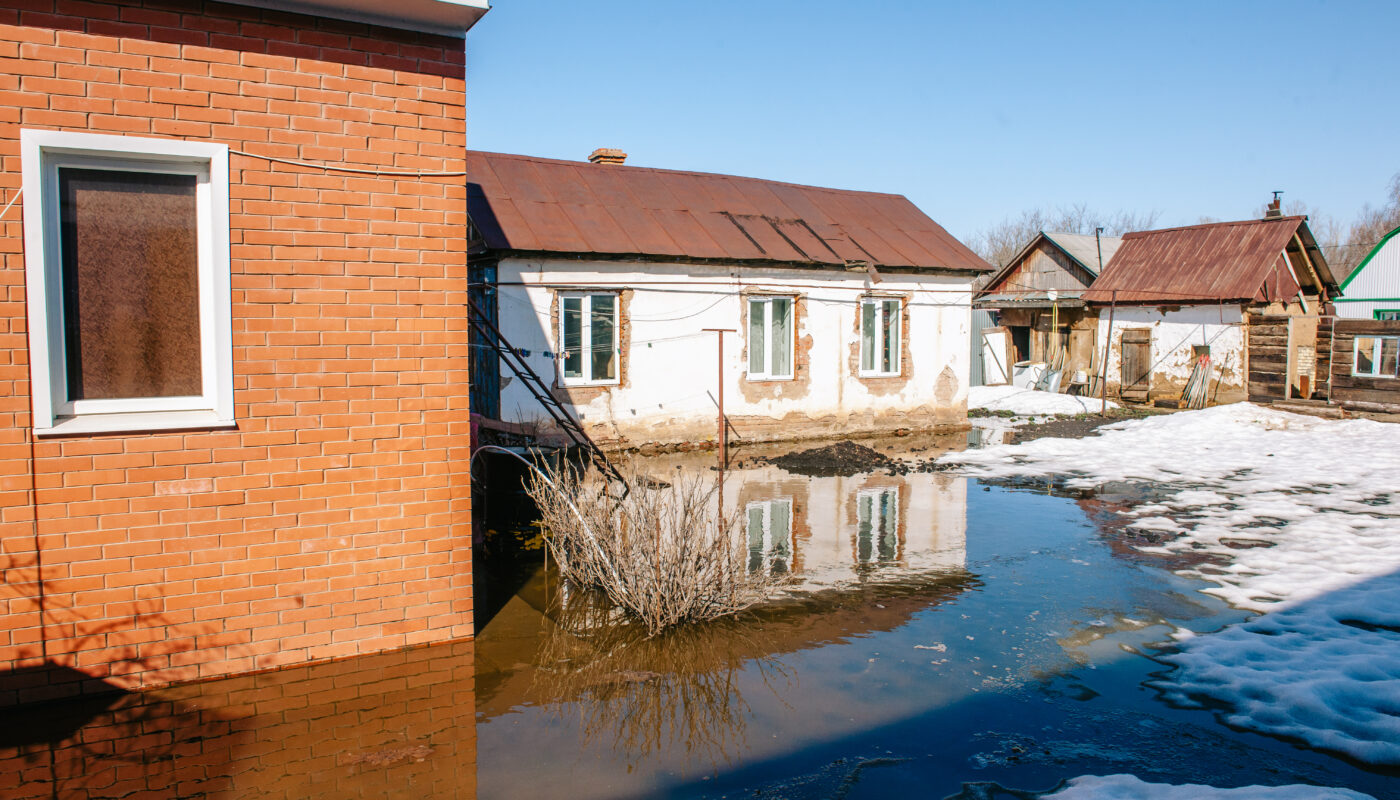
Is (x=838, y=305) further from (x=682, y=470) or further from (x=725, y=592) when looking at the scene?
(x=725, y=592)

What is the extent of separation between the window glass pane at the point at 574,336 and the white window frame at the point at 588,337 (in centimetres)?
2

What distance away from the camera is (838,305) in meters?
17.2

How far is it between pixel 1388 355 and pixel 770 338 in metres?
13.5

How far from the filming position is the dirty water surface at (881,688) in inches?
164

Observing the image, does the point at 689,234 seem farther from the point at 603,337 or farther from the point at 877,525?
the point at 877,525

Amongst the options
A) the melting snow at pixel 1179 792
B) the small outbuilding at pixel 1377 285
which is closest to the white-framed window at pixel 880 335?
the melting snow at pixel 1179 792

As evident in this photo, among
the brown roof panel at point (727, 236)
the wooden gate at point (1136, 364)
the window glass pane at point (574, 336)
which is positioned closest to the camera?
the window glass pane at point (574, 336)

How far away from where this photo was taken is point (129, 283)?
190 inches

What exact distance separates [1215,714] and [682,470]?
8670mm

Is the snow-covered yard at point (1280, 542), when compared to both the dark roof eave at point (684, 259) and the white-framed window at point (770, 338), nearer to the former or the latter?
the white-framed window at point (770, 338)

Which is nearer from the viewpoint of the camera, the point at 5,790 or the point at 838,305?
the point at 5,790

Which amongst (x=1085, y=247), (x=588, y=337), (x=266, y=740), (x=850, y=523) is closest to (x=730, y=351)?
(x=588, y=337)

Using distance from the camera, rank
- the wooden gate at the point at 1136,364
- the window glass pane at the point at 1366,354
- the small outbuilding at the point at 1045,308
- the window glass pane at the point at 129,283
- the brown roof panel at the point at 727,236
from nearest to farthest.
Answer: the window glass pane at the point at 129,283 < the brown roof panel at the point at 727,236 < the window glass pane at the point at 1366,354 < the wooden gate at the point at 1136,364 < the small outbuilding at the point at 1045,308

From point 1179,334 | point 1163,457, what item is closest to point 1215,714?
point 1163,457
